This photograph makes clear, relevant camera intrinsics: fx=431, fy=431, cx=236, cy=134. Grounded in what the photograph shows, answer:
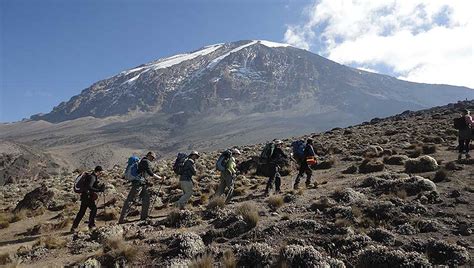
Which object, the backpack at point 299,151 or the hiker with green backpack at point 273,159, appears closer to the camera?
the hiker with green backpack at point 273,159

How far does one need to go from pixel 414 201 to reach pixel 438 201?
62 centimetres

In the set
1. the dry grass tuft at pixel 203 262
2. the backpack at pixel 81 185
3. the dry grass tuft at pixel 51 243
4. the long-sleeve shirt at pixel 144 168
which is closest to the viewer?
the dry grass tuft at pixel 203 262

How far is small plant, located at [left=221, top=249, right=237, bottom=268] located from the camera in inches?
320

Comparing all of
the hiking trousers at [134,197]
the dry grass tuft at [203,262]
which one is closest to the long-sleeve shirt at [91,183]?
the hiking trousers at [134,197]

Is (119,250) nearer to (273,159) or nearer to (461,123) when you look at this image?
(273,159)

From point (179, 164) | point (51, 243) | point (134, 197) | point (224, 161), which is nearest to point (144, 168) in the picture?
point (134, 197)

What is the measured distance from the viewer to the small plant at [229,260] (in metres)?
8.12

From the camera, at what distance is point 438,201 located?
11094 mm

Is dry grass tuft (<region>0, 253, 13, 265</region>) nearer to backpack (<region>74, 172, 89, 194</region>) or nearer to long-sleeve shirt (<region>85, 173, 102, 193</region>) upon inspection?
backpack (<region>74, 172, 89, 194</region>)

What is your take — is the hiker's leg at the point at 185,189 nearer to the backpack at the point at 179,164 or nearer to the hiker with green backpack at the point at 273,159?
the backpack at the point at 179,164

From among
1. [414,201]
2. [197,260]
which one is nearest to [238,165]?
[414,201]

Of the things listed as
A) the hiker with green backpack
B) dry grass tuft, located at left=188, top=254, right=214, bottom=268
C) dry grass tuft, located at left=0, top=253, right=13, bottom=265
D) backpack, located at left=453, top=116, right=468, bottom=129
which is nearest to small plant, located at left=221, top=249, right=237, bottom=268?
dry grass tuft, located at left=188, top=254, right=214, bottom=268

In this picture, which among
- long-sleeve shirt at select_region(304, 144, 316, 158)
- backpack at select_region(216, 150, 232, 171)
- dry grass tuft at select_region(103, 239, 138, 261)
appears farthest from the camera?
long-sleeve shirt at select_region(304, 144, 316, 158)

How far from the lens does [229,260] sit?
8172 millimetres
